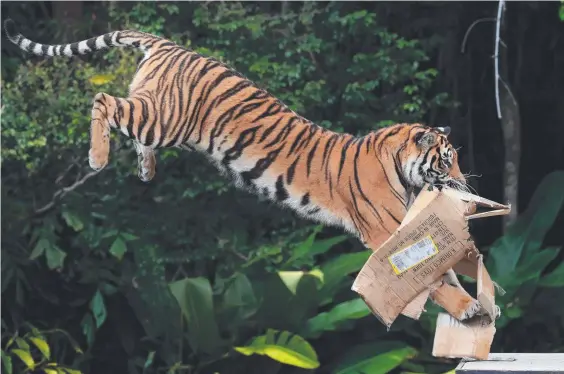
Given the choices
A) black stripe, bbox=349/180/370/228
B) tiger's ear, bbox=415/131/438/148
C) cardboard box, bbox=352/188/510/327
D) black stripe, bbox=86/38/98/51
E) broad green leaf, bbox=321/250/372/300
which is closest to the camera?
cardboard box, bbox=352/188/510/327

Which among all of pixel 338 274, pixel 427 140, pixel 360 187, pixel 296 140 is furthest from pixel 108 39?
pixel 338 274

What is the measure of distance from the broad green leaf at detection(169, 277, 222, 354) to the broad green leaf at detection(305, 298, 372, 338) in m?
0.55

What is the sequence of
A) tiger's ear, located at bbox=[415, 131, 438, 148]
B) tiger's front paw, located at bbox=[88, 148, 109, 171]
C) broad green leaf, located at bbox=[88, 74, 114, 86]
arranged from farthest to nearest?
broad green leaf, located at bbox=[88, 74, 114, 86] → tiger's ear, located at bbox=[415, 131, 438, 148] → tiger's front paw, located at bbox=[88, 148, 109, 171]

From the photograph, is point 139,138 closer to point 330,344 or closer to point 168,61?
point 168,61

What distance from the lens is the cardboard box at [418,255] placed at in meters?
3.74

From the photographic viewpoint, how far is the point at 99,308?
6.28 m

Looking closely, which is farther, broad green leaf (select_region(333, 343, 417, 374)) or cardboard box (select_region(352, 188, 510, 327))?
broad green leaf (select_region(333, 343, 417, 374))

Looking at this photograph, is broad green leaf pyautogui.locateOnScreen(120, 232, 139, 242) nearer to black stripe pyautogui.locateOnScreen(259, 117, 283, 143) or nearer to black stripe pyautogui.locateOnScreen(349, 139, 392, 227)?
black stripe pyautogui.locateOnScreen(259, 117, 283, 143)

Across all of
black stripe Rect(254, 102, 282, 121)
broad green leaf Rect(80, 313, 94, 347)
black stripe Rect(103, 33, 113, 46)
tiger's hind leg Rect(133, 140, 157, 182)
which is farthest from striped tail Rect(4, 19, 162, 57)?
broad green leaf Rect(80, 313, 94, 347)

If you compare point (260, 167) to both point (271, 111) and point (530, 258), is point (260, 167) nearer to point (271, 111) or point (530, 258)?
point (271, 111)

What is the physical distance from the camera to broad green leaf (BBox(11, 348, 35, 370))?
6309 mm

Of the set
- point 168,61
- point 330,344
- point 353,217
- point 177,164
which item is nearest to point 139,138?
point 168,61

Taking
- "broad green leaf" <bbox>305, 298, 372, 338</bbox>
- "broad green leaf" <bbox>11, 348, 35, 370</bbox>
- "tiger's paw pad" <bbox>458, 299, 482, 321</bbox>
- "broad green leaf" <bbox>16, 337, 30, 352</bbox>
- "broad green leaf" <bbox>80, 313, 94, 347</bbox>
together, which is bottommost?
"broad green leaf" <bbox>11, 348, 35, 370</bbox>

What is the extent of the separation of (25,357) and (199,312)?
111cm
